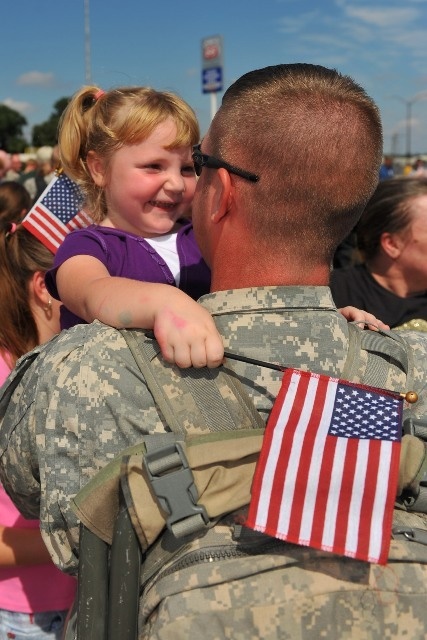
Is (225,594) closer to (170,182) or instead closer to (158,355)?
(158,355)

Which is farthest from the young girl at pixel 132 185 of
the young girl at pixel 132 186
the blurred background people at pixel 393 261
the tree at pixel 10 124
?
the tree at pixel 10 124

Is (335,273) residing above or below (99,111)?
below

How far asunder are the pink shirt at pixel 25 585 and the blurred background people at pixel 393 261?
2.23 metres

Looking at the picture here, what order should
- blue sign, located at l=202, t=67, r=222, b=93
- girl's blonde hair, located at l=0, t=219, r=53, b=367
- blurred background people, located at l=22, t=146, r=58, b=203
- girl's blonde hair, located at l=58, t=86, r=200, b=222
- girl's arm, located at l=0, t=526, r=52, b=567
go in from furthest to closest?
blue sign, located at l=202, t=67, r=222, b=93
blurred background people, located at l=22, t=146, r=58, b=203
girl's blonde hair, located at l=0, t=219, r=53, b=367
girl's blonde hair, located at l=58, t=86, r=200, b=222
girl's arm, located at l=0, t=526, r=52, b=567

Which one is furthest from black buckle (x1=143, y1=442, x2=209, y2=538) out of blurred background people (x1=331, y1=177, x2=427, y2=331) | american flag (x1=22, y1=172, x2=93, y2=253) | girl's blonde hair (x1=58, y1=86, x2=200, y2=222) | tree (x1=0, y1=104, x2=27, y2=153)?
tree (x1=0, y1=104, x2=27, y2=153)

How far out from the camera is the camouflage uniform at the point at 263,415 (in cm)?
138

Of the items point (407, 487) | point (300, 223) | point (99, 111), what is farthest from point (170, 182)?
point (407, 487)

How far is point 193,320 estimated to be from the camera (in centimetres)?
161

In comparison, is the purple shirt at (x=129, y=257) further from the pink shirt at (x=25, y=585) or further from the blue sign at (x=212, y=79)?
the blue sign at (x=212, y=79)

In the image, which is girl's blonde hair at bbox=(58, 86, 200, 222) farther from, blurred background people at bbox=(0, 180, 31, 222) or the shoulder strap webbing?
blurred background people at bbox=(0, 180, 31, 222)

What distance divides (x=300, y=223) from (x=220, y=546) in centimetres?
75

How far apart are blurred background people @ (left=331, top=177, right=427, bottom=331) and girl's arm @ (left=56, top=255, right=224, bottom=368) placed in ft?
7.63

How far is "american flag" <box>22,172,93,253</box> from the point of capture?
10.2ft

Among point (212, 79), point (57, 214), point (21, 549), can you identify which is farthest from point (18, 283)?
point (212, 79)
